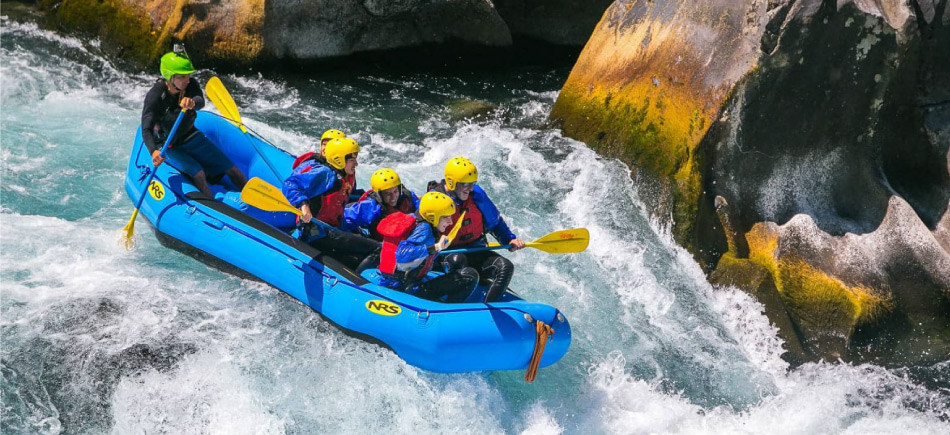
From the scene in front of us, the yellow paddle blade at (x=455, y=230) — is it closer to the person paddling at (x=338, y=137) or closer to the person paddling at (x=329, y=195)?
the person paddling at (x=329, y=195)

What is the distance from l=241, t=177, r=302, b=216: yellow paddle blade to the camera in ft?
20.7

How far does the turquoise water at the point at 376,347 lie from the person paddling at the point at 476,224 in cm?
73

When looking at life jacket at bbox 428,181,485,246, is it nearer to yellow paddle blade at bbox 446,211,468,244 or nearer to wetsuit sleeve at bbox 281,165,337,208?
yellow paddle blade at bbox 446,211,468,244

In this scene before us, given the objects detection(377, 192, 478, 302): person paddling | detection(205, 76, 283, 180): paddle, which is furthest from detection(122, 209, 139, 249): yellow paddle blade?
detection(377, 192, 478, 302): person paddling

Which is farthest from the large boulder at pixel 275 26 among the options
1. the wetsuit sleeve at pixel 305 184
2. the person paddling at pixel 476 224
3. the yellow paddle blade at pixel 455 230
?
the yellow paddle blade at pixel 455 230

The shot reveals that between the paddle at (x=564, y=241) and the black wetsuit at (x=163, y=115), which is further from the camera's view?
the black wetsuit at (x=163, y=115)

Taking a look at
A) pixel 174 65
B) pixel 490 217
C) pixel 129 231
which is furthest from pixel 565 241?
pixel 129 231

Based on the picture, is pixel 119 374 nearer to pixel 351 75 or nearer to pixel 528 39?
pixel 351 75

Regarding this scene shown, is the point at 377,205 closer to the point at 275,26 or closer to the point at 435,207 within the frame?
the point at 435,207

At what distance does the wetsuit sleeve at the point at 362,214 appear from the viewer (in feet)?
21.2

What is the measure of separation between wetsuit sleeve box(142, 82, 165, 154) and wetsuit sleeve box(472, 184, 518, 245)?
2661 millimetres

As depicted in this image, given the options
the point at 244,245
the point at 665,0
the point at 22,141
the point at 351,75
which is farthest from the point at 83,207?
the point at 665,0

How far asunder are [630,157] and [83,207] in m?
4.99

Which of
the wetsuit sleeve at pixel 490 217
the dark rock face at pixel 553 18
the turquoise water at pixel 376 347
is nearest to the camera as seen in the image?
the turquoise water at pixel 376 347
